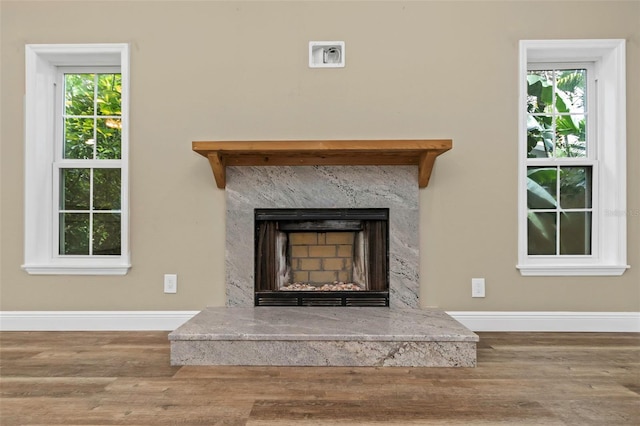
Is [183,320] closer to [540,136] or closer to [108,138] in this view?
[108,138]

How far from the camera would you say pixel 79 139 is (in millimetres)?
3203

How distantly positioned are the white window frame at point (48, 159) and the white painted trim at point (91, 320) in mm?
285

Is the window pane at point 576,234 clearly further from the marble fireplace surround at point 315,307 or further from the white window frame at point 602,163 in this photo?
the marble fireplace surround at point 315,307

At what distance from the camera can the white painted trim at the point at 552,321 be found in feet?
9.69

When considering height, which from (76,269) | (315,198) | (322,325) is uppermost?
(315,198)

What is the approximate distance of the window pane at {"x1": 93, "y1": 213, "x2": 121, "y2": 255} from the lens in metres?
3.17

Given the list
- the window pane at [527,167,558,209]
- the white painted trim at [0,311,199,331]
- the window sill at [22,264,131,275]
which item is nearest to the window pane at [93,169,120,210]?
the window sill at [22,264,131,275]

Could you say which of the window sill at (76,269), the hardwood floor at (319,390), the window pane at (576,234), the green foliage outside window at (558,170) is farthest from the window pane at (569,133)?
the window sill at (76,269)

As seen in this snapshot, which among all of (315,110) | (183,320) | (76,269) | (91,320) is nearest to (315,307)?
(183,320)

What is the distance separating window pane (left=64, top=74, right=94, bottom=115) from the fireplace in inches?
59.7

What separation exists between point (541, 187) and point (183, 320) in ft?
8.75

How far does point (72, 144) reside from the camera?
10.5 ft

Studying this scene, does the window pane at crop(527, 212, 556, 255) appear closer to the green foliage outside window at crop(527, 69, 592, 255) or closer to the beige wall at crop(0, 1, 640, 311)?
the green foliage outside window at crop(527, 69, 592, 255)

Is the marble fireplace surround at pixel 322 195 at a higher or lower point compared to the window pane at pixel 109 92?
lower
